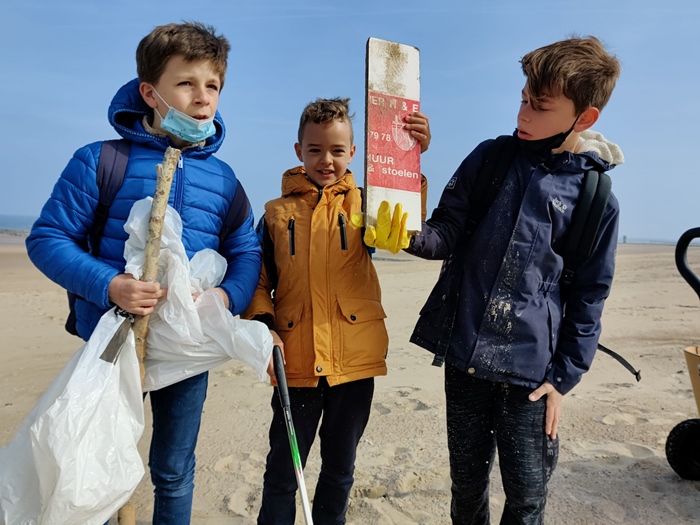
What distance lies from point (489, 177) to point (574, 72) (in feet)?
1.78

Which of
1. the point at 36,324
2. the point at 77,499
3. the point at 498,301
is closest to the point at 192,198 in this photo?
the point at 77,499

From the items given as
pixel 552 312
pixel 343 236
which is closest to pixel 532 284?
pixel 552 312

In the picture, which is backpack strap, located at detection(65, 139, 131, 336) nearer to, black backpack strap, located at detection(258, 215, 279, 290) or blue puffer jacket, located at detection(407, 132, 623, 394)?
black backpack strap, located at detection(258, 215, 279, 290)

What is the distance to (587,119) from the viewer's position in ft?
8.04

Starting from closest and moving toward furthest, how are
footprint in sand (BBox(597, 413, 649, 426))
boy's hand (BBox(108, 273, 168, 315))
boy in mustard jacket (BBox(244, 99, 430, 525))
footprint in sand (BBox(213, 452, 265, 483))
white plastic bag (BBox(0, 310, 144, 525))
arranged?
1. white plastic bag (BBox(0, 310, 144, 525))
2. boy's hand (BBox(108, 273, 168, 315))
3. boy in mustard jacket (BBox(244, 99, 430, 525))
4. footprint in sand (BBox(213, 452, 265, 483))
5. footprint in sand (BBox(597, 413, 649, 426))

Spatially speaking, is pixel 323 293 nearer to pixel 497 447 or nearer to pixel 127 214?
pixel 127 214

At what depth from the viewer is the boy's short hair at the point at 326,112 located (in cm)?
275

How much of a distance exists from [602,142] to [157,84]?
6.36ft

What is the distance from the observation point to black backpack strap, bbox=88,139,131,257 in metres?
2.26

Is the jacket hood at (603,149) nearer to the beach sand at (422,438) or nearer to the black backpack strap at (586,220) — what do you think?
the black backpack strap at (586,220)

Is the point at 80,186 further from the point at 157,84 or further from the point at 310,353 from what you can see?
the point at 310,353

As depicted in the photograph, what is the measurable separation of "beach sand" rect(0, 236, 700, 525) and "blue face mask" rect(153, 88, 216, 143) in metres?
2.13

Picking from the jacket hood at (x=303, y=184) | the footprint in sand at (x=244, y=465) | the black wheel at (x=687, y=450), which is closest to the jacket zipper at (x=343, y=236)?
the jacket hood at (x=303, y=184)

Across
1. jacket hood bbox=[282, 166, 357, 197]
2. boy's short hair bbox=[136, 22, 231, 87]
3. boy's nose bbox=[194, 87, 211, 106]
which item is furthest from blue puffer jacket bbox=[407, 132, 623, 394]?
boy's short hair bbox=[136, 22, 231, 87]
